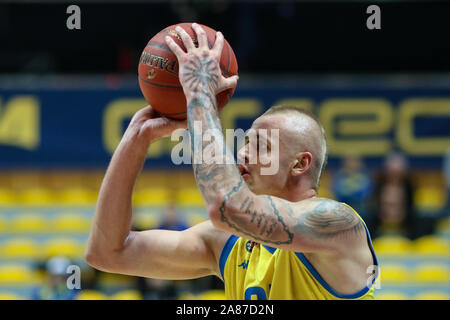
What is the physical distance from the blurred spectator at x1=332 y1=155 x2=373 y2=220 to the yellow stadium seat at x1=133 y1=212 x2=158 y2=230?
271 centimetres

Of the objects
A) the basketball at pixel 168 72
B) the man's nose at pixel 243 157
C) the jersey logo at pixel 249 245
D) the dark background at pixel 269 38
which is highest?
the dark background at pixel 269 38

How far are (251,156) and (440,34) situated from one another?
926cm

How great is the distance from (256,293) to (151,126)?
37.7 inches

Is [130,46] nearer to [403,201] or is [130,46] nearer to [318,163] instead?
[403,201]

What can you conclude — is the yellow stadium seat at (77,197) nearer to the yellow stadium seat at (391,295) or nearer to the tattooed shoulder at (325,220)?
the yellow stadium seat at (391,295)

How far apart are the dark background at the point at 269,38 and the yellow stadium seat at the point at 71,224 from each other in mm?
2726

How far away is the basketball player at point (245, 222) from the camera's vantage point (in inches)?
107

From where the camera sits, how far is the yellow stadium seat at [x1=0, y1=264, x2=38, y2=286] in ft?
29.5

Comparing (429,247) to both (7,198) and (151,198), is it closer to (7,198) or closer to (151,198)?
(151,198)

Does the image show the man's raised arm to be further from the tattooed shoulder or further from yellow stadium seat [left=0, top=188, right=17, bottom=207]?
yellow stadium seat [left=0, top=188, right=17, bottom=207]

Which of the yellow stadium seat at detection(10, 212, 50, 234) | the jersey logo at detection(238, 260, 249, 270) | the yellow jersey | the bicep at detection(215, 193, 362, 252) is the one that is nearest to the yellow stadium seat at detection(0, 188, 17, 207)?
the yellow stadium seat at detection(10, 212, 50, 234)

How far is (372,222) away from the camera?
29.1ft

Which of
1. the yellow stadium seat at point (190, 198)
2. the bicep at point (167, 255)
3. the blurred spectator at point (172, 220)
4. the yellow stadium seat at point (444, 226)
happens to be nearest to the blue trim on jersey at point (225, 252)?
the bicep at point (167, 255)
